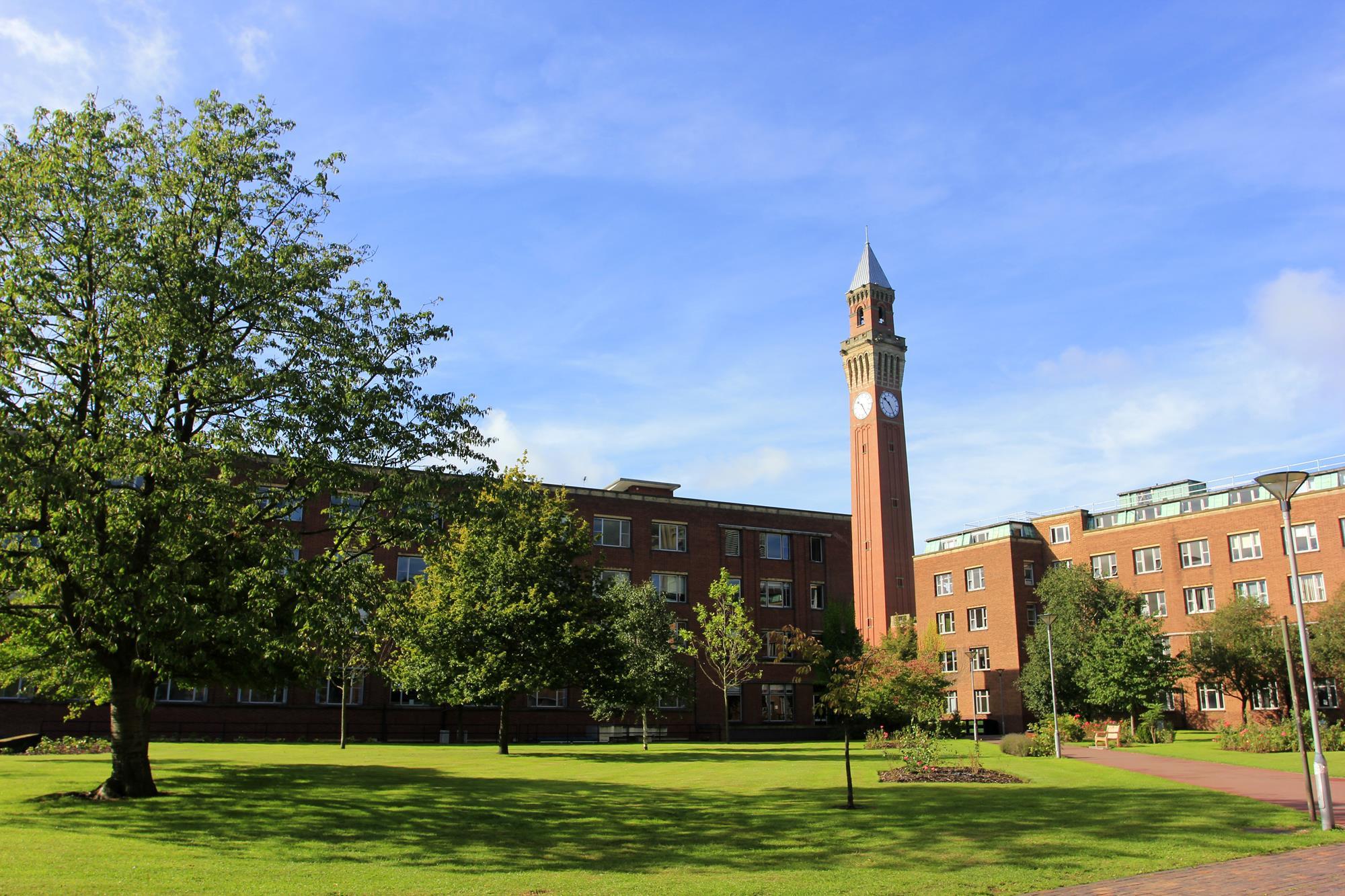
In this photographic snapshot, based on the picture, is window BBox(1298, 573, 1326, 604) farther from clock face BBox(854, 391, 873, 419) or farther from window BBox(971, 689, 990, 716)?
clock face BBox(854, 391, 873, 419)

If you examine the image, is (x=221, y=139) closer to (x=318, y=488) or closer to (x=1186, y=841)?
(x=318, y=488)

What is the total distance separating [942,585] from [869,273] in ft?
135

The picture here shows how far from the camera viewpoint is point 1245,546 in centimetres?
5438

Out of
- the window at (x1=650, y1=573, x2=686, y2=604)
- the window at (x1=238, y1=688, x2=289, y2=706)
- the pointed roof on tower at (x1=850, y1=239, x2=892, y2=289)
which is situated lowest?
the window at (x1=238, y1=688, x2=289, y2=706)

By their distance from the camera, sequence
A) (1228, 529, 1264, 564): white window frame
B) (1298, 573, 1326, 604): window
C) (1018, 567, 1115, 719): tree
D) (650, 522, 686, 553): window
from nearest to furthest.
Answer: (1298, 573, 1326, 604): window, (1018, 567, 1115, 719): tree, (1228, 529, 1264, 564): white window frame, (650, 522, 686, 553): window

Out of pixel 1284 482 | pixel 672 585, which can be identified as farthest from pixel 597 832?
pixel 672 585

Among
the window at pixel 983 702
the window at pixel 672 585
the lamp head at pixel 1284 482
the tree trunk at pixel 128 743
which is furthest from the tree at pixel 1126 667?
the tree trunk at pixel 128 743

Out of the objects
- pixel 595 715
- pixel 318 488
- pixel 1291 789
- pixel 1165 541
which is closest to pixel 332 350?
pixel 318 488

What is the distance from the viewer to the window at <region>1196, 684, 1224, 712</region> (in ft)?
176

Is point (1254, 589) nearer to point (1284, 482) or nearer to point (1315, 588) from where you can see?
point (1315, 588)

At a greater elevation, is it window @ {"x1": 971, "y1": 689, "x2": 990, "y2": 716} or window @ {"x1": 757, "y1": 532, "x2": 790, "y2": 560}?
window @ {"x1": 757, "y1": 532, "x2": 790, "y2": 560}

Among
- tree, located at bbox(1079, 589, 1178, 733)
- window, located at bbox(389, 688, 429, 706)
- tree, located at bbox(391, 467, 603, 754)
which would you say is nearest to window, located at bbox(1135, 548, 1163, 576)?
tree, located at bbox(1079, 589, 1178, 733)

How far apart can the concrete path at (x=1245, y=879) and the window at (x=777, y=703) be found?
159ft

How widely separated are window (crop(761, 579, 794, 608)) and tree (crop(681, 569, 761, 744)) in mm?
2318
